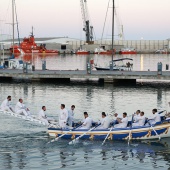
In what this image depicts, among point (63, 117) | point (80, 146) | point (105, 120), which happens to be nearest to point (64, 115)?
point (63, 117)

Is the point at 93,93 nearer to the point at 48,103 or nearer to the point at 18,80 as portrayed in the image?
the point at 48,103

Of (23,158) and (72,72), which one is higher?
(72,72)

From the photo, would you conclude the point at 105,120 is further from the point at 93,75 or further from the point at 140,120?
the point at 93,75

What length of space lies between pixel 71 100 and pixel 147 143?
74.9 feet

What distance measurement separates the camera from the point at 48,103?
55938 mm

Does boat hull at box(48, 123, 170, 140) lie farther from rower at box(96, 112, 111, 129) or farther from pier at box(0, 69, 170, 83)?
pier at box(0, 69, 170, 83)

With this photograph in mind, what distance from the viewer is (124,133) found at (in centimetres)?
3656

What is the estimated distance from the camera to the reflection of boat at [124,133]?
3650 cm

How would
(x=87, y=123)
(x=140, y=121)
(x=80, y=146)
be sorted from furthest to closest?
(x=140, y=121) < (x=87, y=123) < (x=80, y=146)

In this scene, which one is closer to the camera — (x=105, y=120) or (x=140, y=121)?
(x=105, y=120)

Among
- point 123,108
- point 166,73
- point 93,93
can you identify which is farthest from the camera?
point 166,73

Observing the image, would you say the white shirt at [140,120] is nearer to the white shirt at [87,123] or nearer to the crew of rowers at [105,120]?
the crew of rowers at [105,120]

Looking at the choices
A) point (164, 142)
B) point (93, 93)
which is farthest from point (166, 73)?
point (164, 142)

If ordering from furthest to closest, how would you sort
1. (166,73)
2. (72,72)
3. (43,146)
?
(72,72) < (166,73) < (43,146)
